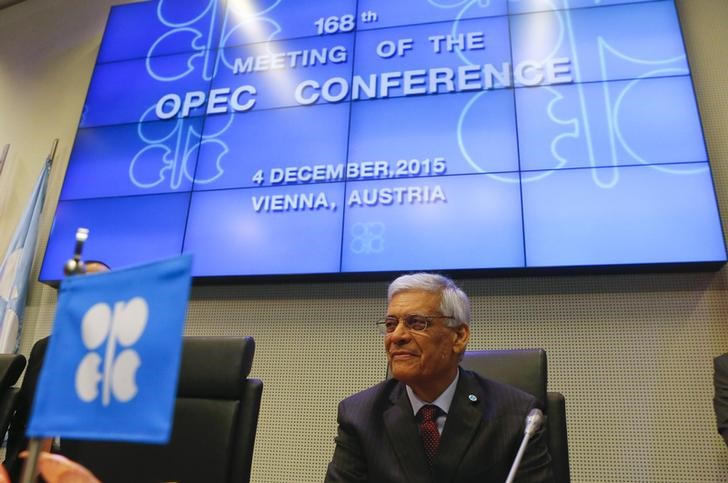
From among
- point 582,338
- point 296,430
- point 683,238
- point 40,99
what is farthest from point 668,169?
point 40,99

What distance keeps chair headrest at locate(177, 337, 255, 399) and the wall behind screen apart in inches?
45.3

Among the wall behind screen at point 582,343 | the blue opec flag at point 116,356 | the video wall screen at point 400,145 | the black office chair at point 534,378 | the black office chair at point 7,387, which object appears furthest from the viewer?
the video wall screen at point 400,145

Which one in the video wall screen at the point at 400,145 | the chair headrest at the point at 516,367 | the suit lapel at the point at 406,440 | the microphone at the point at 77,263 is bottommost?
the suit lapel at the point at 406,440

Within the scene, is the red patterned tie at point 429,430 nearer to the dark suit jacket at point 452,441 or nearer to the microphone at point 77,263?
the dark suit jacket at point 452,441

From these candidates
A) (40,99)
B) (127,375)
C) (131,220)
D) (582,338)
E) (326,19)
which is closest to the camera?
(127,375)

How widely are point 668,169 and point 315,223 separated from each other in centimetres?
164

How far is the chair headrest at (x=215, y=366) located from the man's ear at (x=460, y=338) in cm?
58

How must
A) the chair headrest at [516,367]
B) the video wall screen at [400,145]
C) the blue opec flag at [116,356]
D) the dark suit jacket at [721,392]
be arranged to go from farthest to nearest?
the video wall screen at [400,145] < the dark suit jacket at [721,392] < the chair headrest at [516,367] < the blue opec flag at [116,356]

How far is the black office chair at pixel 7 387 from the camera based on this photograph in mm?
1672

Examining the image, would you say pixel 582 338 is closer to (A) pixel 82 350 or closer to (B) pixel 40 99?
(A) pixel 82 350

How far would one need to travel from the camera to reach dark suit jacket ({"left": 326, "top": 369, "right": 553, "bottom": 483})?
51.6 inches

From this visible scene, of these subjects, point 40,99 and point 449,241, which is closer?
point 449,241

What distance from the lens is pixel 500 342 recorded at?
2.55 m

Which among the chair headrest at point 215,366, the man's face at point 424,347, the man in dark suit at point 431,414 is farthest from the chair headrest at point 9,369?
the man's face at point 424,347
